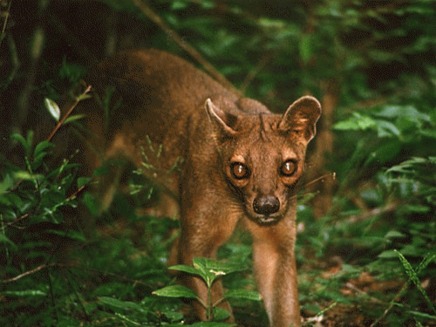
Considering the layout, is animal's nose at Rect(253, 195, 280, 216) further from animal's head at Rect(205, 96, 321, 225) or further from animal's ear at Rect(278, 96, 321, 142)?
animal's ear at Rect(278, 96, 321, 142)

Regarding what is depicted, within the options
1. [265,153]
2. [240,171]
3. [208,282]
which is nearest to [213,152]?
[240,171]

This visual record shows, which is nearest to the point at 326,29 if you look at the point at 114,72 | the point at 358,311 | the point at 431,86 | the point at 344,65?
the point at 344,65

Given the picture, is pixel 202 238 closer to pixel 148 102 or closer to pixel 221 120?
pixel 221 120

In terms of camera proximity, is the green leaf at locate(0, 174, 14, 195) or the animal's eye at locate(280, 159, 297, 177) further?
the animal's eye at locate(280, 159, 297, 177)

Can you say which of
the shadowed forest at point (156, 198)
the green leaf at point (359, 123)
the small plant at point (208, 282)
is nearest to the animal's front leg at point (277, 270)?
the shadowed forest at point (156, 198)

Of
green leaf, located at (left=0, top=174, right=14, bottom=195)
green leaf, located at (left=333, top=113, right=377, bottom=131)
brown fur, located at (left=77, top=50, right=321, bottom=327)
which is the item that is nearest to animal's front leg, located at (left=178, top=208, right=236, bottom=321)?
brown fur, located at (left=77, top=50, right=321, bottom=327)

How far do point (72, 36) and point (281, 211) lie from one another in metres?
3.63

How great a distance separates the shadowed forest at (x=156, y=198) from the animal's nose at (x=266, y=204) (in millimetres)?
409

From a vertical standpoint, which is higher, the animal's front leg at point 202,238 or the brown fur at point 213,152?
the brown fur at point 213,152

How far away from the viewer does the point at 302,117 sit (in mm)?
4426

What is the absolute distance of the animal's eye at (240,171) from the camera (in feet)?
14.1

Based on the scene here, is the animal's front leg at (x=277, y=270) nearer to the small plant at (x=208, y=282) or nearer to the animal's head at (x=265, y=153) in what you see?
the animal's head at (x=265, y=153)

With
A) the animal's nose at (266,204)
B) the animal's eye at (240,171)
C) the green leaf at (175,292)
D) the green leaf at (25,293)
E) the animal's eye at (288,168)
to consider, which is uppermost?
the animal's eye at (288,168)

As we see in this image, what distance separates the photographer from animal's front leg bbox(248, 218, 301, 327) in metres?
4.57
